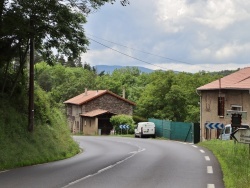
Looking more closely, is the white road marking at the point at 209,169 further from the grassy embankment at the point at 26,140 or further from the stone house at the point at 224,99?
the stone house at the point at 224,99

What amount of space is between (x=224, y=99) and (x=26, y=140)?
2552cm

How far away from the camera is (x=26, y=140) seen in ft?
66.8

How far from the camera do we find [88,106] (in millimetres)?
71000

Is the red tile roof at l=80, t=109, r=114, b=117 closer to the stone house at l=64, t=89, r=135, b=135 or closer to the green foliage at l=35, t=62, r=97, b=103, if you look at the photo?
the stone house at l=64, t=89, r=135, b=135

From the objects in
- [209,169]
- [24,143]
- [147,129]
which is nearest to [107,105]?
[147,129]

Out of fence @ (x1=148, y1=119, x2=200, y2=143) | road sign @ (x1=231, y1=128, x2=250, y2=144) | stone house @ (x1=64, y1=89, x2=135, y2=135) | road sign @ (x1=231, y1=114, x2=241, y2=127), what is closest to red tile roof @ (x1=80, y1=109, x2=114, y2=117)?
stone house @ (x1=64, y1=89, x2=135, y2=135)

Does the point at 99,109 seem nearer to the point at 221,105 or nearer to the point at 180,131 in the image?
the point at 180,131

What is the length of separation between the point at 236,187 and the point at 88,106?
6140 centimetres

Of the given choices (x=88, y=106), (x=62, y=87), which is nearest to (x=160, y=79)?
(x=88, y=106)

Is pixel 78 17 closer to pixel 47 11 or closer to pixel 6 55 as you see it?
pixel 47 11

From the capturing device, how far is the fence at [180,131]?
1695 inches

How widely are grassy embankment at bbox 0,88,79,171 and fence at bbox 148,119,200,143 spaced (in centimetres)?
1950

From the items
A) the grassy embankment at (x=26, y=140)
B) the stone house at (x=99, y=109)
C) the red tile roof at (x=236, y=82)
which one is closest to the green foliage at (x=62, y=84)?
the stone house at (x=99, y=109)

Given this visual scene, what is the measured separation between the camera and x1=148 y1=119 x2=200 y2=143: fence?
43.0 meters
